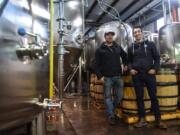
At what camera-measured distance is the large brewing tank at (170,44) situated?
175 inches

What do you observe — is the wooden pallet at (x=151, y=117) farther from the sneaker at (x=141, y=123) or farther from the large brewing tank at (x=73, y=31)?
the large brewing tank at (x=73, y=31)

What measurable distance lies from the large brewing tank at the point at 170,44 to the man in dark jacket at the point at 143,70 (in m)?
1.25

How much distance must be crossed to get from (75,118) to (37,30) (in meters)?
2.29

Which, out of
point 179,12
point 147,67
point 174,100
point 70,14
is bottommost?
point 174,100

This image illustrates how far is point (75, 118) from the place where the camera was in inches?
138

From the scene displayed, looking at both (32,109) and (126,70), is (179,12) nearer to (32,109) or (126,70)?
(126,70)

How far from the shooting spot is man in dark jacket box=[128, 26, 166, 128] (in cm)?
306

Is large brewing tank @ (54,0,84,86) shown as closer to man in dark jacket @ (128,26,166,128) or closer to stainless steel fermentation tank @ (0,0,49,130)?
man in dark jacket @ (128,26,166,128)

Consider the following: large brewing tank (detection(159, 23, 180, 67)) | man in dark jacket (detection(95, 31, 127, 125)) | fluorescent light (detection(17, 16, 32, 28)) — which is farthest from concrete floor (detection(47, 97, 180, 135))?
fluorescent light (detection(17, 16, 32, 28))

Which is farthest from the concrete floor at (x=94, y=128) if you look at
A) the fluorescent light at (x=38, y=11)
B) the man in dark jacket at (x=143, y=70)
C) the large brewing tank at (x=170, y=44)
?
the large brewing tank at (x=170, y=44)

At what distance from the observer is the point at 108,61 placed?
141 inches

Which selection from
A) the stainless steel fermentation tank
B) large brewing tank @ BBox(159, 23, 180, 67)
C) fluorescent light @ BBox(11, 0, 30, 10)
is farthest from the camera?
large brewing tank @ BBox(159, 23, 180, 67)

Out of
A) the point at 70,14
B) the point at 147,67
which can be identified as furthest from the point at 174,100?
the point at 70,14

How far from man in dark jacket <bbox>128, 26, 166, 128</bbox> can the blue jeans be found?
317mm
